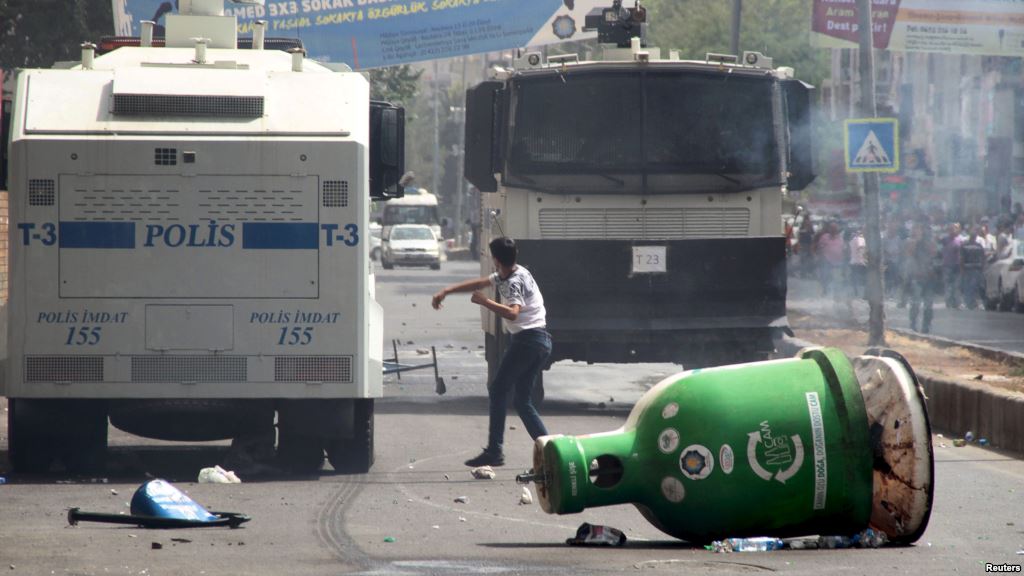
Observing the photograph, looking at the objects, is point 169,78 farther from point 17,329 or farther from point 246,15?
point 246,15

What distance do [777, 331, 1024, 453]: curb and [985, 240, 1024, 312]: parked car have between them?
696 inches

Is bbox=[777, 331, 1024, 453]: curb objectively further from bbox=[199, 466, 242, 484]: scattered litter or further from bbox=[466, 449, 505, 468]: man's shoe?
bbox=[199, 466, 242, 484]: scattered litter

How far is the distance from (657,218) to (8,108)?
5731mm

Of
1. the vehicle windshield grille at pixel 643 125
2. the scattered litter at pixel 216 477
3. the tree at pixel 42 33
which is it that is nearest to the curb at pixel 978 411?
the vehicle windshield grille at pixel 643 125

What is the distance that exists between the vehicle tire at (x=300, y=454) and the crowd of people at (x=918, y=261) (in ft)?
42.2

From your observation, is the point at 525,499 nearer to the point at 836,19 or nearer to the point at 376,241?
the point at 836,19

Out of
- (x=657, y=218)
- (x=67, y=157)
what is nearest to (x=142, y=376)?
(x=67, y=157)

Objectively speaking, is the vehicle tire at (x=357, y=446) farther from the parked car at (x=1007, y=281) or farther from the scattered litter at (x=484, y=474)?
the parked car at (x=1007, y=281)

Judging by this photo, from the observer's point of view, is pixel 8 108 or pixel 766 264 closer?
pixel 8 108

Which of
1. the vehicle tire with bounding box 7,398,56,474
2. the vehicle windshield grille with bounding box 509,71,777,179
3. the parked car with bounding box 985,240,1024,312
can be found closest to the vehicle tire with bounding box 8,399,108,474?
the vehicle tire with bounding box 7,398,56,474

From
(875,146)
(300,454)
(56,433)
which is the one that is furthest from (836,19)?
(56,433)

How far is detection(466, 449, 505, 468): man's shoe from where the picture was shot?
35.5ft

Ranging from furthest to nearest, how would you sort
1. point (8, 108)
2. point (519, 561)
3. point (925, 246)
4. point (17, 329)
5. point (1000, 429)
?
point (925, 246)
point (1000, 429)
point (8, 108)
point (17, 329)
point (519, 561)

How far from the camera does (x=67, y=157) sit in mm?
9938
